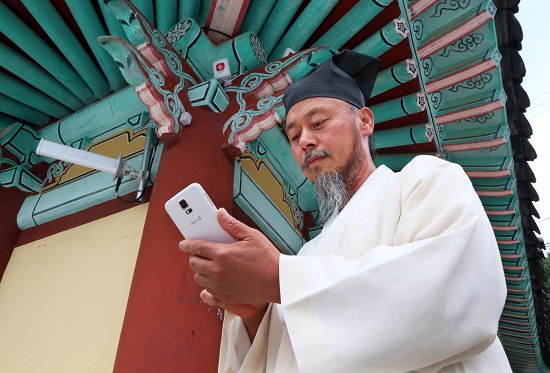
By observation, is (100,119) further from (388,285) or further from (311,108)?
(388,285)

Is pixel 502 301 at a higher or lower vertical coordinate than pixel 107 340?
lower

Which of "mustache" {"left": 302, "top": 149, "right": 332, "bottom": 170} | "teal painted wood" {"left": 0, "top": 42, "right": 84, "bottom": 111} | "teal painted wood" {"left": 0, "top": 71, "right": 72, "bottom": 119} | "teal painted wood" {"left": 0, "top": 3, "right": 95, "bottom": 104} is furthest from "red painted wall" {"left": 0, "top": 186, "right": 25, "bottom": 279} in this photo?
"mustache" {"left": 302, "top": 149, "right": 332, "bottom": 170}

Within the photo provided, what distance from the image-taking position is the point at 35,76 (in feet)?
9.21

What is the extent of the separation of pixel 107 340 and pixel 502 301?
1.92 metres

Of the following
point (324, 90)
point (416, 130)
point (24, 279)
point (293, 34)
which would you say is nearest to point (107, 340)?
point (24, 279)

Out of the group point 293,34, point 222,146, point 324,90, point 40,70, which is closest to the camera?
point 324,90

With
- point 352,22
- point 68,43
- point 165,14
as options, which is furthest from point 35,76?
point 352,22

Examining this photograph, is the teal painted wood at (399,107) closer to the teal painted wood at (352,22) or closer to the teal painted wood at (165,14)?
the teal painted wood at (352,22)

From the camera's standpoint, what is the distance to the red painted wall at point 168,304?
178cm

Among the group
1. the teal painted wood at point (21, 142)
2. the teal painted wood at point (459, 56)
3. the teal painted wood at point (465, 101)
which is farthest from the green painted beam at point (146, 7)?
the teal painted wood at point (465, 101)

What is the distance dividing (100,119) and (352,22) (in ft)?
5.88

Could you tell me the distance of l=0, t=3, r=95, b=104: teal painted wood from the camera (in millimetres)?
2510

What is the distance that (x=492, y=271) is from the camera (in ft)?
2.89

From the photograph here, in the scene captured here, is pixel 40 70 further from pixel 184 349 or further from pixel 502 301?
pixel 502 301
